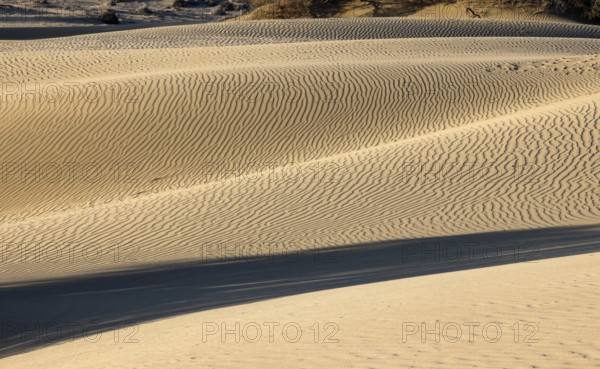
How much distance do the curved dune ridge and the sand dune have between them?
51 millimetres

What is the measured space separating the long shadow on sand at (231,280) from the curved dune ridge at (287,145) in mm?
588

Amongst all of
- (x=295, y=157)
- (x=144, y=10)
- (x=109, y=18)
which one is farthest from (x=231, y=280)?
(x=144, y=10)

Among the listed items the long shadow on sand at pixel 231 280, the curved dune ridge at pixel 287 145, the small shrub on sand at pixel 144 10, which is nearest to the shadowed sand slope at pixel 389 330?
the long shadow on sand at pixel 231 280

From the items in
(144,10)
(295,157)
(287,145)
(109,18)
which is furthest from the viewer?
(144,10)

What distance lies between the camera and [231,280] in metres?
10.4

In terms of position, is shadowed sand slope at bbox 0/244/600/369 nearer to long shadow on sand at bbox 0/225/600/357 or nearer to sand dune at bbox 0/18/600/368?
sand dune at bbox 0/18/600/368

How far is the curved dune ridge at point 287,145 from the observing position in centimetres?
1300

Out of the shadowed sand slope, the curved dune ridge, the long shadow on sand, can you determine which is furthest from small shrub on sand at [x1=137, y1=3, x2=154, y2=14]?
the shadowed sand slope

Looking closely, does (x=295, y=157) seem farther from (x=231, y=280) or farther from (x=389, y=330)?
(x=389, y=330)

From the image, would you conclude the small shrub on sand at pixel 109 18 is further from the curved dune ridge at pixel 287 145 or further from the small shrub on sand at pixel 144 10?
the curved dune ridge at pixel 287 145

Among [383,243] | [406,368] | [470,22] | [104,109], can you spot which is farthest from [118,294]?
[470,22]

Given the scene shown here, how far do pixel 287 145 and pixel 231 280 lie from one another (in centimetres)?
858

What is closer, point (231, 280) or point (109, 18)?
point (231, 280)

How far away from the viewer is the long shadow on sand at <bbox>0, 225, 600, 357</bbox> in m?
8.67
